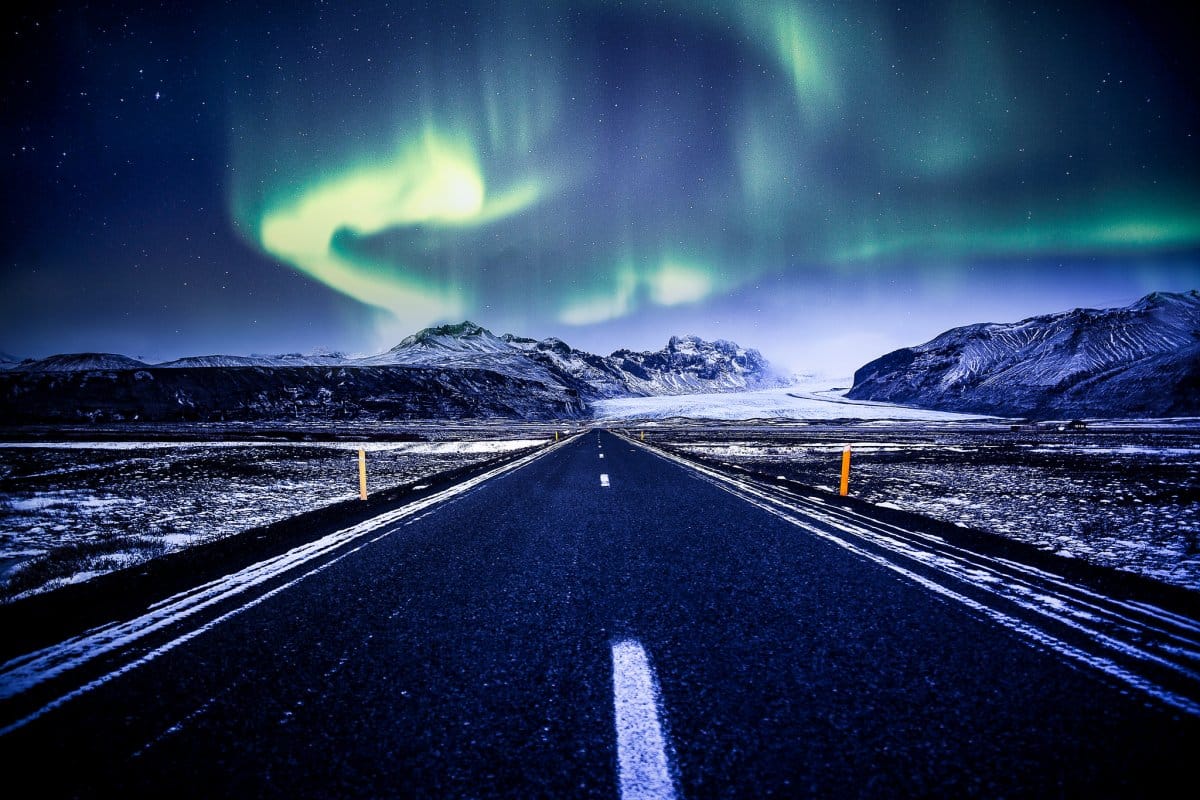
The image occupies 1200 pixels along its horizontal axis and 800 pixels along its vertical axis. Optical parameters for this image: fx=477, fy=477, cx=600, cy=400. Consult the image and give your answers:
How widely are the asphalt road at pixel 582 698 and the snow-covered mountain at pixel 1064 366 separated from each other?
14216 centimetres

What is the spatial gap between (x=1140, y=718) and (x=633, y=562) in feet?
11.6

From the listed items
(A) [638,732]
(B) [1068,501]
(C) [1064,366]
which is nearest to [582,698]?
(A) [638,732]

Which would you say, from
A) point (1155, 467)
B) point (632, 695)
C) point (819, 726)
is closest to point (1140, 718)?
point (819, 726)

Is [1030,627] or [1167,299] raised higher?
[1167,299]

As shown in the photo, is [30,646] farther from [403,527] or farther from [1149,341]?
[1149,341]

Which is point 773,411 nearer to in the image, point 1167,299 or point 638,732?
point 638,732

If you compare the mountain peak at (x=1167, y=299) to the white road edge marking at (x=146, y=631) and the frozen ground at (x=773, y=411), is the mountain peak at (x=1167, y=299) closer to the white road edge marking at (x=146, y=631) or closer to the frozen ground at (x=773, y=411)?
the frozen ground at (x=773, y=411)

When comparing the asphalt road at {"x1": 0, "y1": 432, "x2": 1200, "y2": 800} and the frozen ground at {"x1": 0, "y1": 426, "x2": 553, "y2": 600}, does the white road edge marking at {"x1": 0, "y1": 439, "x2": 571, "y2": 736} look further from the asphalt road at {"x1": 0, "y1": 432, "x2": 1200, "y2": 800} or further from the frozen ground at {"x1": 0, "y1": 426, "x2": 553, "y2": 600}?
the frozen ground at {"x1": 0, "y1": 426, "x2": 553, "y2": 600}

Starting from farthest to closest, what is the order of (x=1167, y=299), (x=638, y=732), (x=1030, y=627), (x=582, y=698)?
(x=1167, y=299) → (x=1030, y=627) → (x=582, y=698) → (x=638, y=732)

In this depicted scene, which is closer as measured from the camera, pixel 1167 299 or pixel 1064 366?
pixel 1064 366

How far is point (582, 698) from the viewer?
250cm

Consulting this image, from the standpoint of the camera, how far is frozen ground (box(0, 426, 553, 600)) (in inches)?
224

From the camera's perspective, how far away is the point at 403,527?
6789mm

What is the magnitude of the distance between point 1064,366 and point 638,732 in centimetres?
18385
